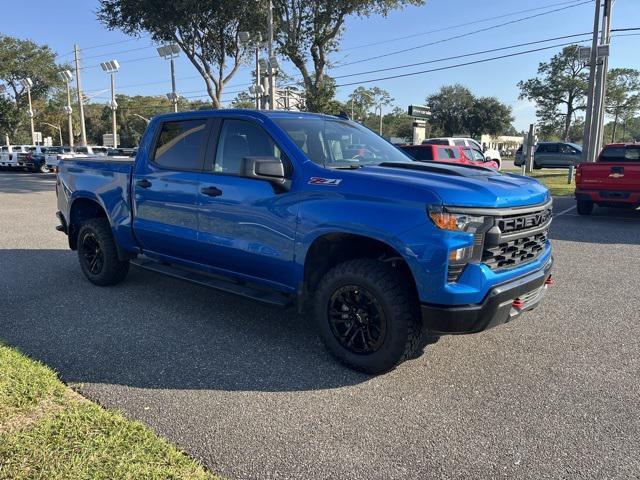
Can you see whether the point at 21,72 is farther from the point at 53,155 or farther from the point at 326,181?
the point at 326,181

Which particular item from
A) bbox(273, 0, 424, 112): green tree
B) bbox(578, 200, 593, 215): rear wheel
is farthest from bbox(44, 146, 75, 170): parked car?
bbox(578, 200, 593, 215): rear wheel

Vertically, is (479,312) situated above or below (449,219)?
below

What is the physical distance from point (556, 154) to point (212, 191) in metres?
31.0

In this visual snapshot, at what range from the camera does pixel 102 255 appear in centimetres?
580

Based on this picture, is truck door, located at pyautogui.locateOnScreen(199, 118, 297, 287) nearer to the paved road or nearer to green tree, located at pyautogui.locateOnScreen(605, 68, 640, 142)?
the paved road

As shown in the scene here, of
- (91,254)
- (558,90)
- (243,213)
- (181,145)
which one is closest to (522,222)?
(243,213)

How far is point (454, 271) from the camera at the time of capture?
3.32 metres

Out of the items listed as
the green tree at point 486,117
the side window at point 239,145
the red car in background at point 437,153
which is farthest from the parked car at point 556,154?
the green tree at point 486,117

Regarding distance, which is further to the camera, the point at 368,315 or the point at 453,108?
the point at 453,108

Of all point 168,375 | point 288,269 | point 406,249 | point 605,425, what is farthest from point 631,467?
point 168,375

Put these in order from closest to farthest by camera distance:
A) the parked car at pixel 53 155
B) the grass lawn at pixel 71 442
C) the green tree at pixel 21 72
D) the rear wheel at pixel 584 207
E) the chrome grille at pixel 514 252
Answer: the grass lawn at pixel 71 442, the chrome grille at pixel 514 252, the rear wheel at pixel 584 207, the parked car at pixel 53 155, the green tree at pixel 21 72

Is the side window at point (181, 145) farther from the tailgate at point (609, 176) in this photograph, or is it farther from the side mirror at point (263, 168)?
the tailgate at point (609, 176)

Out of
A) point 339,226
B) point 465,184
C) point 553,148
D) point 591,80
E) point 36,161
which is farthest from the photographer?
point 553,148

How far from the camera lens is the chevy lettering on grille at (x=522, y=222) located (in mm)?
3531
